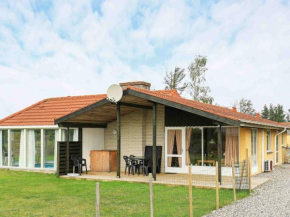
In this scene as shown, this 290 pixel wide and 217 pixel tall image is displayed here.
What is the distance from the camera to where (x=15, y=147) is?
705 inches

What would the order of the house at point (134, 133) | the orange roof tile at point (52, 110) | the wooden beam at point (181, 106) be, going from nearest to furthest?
the wooden beam at point (181, 106) → the house at point (134, 133) → the orange roof tile at point (52, 110)

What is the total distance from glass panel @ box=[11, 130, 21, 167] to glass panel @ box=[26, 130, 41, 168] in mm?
589

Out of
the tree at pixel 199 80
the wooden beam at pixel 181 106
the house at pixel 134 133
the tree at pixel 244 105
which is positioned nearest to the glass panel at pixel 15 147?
the house at pixel 134 133

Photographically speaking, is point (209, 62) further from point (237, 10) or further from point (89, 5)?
point (89, 5)

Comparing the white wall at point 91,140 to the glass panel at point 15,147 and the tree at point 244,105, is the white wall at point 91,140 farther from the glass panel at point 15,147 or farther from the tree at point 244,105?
the tree at point 244,105

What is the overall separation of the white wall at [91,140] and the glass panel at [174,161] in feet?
11.1

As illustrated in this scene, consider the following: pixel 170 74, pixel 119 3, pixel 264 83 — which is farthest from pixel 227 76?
pixel 119 3

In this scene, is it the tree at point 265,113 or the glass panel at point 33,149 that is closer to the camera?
the glass panel at point 33,149

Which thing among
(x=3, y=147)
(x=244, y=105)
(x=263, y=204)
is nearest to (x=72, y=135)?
(x=3, y=147)

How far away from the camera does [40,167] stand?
17.1 meters

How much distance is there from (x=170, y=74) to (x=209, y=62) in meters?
5.82

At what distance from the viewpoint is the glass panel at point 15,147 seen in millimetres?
17859

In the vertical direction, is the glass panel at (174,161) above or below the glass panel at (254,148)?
below

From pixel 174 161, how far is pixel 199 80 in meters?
21.9
